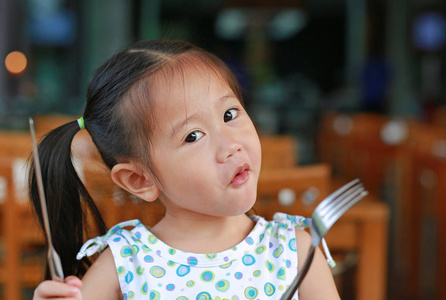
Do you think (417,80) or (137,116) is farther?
(417,80)

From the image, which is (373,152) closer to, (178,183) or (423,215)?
(423,215)

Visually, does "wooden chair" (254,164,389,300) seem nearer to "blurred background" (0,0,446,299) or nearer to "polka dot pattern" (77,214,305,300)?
"blurred background" (0,0,446,299)

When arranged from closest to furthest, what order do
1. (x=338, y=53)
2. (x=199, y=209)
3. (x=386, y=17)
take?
(x=199, y=209)
(x=386, y=17)
(x=338, y=53)

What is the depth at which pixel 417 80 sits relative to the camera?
26.3 feet

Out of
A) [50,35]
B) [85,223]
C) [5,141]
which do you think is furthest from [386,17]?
[85,223]

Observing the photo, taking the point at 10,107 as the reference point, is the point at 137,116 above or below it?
above

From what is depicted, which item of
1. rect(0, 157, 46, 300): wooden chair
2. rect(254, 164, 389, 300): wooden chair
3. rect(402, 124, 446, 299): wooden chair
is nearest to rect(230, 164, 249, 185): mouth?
rect(254, 164, 389, 300): wooden chair

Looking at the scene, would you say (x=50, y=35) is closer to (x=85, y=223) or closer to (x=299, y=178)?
(x=299, y=178)

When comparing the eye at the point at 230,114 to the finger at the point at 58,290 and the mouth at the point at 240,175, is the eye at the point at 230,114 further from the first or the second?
the finger at the point at 58,290

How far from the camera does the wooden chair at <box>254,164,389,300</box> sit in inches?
59.4

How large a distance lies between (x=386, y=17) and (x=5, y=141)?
20.2 feet

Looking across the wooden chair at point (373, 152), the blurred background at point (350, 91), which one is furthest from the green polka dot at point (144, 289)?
the wooden chair at point (373, 152)

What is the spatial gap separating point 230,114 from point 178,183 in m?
0.11

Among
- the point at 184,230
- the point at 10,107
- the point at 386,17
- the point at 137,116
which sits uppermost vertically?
the point at 137,116
